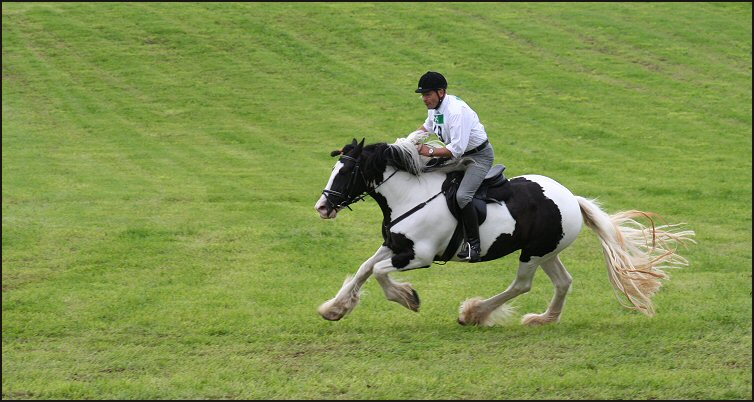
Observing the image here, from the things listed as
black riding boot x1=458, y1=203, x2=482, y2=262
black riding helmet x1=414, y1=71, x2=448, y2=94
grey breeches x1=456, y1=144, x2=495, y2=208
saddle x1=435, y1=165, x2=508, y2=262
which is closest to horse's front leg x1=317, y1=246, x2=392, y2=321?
saddle x1=435, y1=165, x2=508, y2=262

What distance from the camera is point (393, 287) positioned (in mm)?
9297

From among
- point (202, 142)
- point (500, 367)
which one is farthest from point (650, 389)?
point (202, 142)

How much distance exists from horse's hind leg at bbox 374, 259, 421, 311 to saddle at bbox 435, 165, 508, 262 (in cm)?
46

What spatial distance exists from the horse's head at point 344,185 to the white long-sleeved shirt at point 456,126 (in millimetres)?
802

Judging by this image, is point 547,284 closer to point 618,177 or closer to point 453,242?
point 453,242

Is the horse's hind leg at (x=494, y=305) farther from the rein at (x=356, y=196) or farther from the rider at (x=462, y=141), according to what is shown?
the rein at (x=356, y=196)

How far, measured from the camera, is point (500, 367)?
26.6 ft

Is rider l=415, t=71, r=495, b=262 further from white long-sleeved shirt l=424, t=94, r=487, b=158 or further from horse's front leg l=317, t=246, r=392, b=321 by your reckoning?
horse's front leg l=317, t=246, r=392, b=321

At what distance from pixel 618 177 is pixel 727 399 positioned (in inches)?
555

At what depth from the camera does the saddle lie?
922 cm

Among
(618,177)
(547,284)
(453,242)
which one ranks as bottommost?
(618,177)

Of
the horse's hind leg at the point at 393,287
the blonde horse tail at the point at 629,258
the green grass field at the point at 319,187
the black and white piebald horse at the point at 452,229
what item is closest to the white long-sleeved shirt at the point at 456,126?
the black and white piebald horse at the point at 452,229

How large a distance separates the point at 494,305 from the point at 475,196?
1242mm

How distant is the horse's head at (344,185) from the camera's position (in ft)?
29.6
